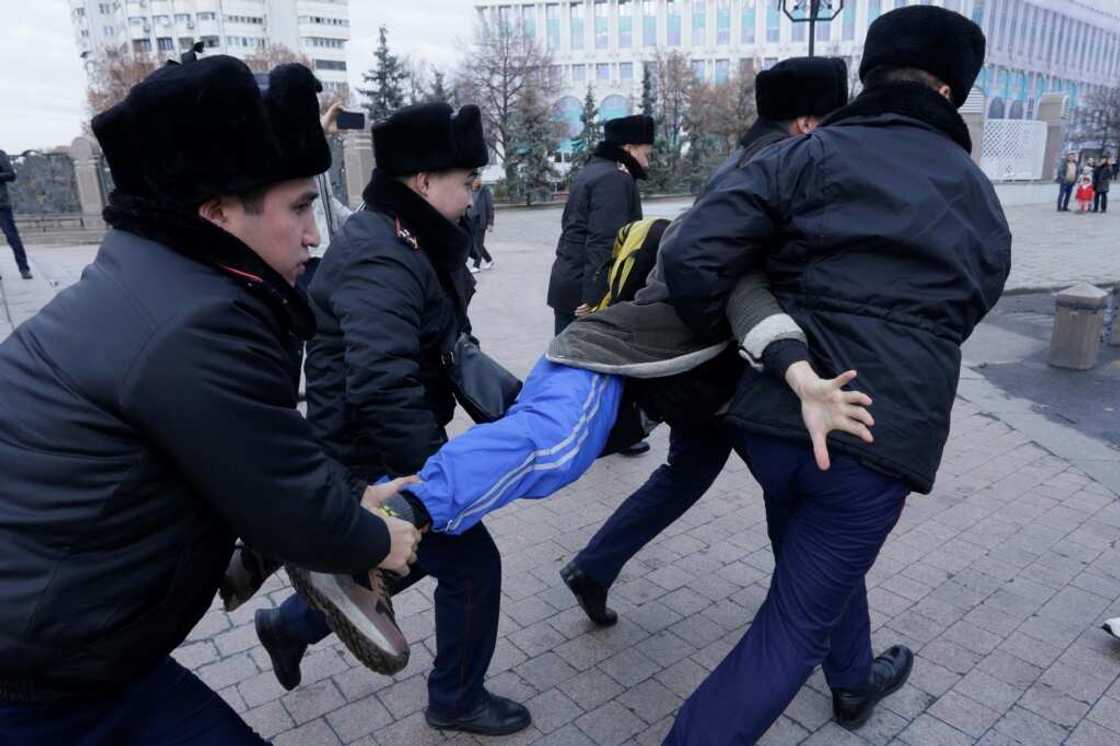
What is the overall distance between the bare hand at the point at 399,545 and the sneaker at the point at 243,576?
0.37 metres

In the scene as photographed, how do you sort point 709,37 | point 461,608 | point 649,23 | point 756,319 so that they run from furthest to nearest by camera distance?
point 649,23, point 709,37, point 461,608, point 756,319

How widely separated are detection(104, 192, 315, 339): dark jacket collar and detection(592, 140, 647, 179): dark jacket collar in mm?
4035

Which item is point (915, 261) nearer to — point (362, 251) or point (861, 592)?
point (861, 592)

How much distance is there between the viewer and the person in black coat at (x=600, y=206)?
514 cm

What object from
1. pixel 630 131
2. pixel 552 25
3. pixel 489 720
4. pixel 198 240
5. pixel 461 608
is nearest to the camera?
pixel 198 240

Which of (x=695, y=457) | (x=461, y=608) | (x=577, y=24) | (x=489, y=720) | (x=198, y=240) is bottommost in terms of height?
(x=489, y=720)

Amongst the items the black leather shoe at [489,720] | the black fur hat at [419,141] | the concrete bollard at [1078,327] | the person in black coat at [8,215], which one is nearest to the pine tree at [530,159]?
the person in black coat at [8,215]

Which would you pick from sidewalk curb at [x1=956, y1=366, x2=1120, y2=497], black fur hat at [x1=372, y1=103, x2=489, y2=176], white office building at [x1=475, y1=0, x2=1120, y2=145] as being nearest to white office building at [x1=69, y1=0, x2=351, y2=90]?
white office building at [x1=475, y1=0, x2=1120, y2=145]

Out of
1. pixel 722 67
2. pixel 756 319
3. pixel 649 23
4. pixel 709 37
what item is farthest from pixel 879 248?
pixel 649 23

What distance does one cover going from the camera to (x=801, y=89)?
114 inches

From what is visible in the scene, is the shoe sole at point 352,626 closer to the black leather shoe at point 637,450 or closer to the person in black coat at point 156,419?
the person in black coat at point 156,419

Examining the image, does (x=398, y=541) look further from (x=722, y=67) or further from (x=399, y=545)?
(x=722, y=67)

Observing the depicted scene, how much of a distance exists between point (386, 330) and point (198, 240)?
2.97ft

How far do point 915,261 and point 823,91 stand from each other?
1292 millimetres
